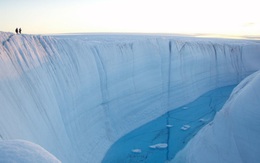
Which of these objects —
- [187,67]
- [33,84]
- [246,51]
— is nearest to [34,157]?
[33,84]

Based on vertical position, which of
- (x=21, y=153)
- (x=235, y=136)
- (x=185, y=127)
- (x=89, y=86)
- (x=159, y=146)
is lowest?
(x=185, y=127)

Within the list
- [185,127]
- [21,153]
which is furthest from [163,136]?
[21,153]

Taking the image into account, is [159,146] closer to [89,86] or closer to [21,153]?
[89,86]

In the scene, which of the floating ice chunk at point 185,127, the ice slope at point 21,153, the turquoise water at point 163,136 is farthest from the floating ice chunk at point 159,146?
the ice slope at point 21,153

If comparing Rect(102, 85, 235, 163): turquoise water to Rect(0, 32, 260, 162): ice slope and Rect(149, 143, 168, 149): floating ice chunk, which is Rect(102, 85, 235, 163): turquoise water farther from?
Rect(0, 32, 260, 162): ice slope

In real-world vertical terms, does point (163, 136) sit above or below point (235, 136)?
below

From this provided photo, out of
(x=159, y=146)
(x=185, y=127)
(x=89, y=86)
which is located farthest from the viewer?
(x=185, y=127)

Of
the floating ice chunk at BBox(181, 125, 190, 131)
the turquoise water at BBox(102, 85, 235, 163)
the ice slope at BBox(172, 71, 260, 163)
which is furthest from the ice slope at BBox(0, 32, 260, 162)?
the ice slope at BBox(172, 71, 260, 163)
